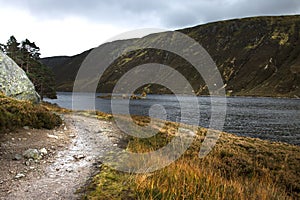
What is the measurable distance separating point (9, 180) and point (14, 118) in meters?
6.98

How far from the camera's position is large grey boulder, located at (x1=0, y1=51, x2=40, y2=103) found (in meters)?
20.7

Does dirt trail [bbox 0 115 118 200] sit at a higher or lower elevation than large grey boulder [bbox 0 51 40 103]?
lower

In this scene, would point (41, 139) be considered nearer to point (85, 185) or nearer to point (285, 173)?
point (85, 185)

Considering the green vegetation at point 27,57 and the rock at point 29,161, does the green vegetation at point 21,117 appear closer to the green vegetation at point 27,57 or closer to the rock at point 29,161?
the rock at point 29,161

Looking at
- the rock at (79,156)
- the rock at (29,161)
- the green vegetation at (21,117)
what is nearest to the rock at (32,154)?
the rock at (29,161)

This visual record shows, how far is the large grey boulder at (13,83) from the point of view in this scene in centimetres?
2066

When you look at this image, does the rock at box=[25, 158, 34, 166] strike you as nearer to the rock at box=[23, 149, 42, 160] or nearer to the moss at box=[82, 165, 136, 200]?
the rock at box=[23, 149, 42, 160]

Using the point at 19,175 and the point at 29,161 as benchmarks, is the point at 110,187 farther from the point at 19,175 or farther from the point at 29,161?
the point at 29,161

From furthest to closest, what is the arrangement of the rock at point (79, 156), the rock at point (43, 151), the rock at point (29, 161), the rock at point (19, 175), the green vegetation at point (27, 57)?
the green vegetation at point (27, 57), the rock at point (43, 151), the rock at point (79, 156), the rock at point (29, 161), the rock at point (19, 175)

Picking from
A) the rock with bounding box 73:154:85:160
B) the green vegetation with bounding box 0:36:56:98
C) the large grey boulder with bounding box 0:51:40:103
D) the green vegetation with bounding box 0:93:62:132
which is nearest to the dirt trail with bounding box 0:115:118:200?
the rock with bounding box 73:154:85:160

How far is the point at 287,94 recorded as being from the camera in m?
157

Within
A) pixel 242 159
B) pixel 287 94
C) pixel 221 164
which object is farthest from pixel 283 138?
pixel 287 94

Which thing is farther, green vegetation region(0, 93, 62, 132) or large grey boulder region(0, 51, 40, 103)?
large grey boulder region(0, 51, 40, 103)

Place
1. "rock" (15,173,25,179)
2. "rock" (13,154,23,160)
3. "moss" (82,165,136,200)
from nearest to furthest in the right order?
"moss" (82,165,136,200) < "rock" (15,173,25,179) < "rock" (13,154,23,160)
